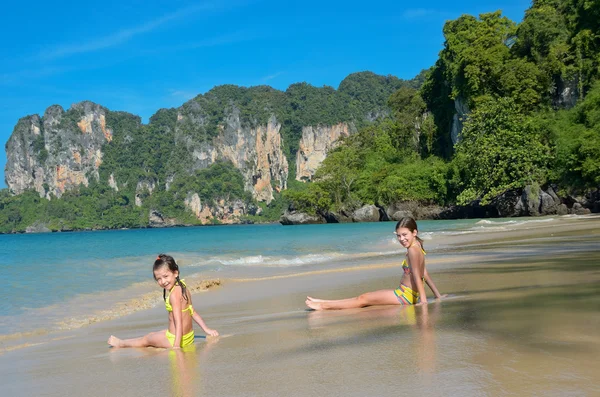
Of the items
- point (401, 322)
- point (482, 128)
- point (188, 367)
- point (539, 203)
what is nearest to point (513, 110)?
point (482, 128)

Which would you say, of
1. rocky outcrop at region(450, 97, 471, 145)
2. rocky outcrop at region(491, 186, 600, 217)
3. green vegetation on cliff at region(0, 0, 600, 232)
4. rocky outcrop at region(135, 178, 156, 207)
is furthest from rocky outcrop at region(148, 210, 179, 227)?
rocky outcrop at region(491, 186, 600, 217)

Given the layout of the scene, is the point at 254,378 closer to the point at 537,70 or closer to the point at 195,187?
the point at 537,70

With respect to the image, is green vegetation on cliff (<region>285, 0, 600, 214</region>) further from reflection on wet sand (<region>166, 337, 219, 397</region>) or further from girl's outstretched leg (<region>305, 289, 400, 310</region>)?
reflection on wet sand (<region>166, 337, 219, 397</region>)

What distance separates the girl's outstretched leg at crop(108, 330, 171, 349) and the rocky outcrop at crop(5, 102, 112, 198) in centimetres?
15967

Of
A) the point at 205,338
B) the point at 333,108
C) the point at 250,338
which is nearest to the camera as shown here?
the point at 250,338

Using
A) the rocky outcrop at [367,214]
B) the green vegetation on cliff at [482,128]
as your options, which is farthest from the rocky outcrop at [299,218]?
the rocky outcrop at [367,214]

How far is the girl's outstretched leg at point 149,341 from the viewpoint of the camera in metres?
4.73

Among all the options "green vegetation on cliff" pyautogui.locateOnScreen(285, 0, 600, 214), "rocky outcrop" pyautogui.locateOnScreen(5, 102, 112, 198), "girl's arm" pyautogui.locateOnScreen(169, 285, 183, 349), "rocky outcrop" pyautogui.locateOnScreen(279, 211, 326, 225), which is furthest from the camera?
"rocky outcrop" pyautogui.locateOnScreen(5, 102, 112, 198)

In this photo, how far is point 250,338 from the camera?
15.6ft

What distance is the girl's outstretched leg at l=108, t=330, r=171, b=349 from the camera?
4.73 meters

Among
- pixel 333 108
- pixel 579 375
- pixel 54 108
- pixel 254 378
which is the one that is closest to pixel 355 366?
pixel 254 378

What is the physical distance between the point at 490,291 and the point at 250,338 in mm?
2838

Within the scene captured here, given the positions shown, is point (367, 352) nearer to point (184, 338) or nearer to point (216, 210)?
point (184, 338)

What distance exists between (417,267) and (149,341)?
8.78 ft
